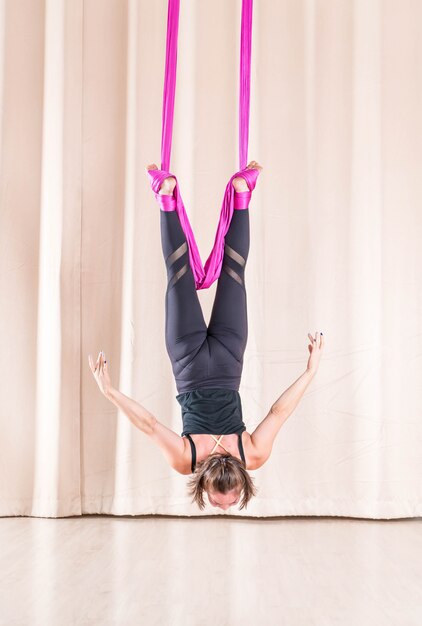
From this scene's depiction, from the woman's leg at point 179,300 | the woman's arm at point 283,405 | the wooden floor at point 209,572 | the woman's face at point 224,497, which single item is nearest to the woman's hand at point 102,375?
the woman's leg at point 179,300

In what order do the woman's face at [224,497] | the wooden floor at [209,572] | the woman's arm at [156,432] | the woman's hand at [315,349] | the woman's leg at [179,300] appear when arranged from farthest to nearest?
the woman's leg at [179,300] → the woman's hand at [315,349] → the woman's arm at [156,432] → the woman's face at [224,497] → the wooden floor at [209,572]

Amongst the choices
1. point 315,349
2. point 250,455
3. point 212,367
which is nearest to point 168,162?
point 212,367

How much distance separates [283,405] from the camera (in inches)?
131

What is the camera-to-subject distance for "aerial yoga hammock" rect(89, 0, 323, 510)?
10.8 feet

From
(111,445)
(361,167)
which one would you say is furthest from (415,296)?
(111,445)

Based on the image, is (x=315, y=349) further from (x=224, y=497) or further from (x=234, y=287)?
(x=224, y=497)

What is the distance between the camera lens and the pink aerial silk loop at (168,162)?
3410 mm

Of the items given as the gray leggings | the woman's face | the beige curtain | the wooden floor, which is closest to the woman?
the gray leggings

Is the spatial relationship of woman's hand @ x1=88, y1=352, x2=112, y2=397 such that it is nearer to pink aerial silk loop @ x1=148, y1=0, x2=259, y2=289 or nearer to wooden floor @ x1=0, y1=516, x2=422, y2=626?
pink aerial silk loop @ x1=148, y1=0, x2=259, y2=289

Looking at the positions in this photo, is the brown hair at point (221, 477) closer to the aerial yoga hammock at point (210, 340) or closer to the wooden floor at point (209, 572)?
the aerial yoga hammock at point (210, 340)

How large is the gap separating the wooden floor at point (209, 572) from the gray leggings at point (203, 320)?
0.87 meters

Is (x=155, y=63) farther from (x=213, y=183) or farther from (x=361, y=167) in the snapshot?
(x=361, y=167)

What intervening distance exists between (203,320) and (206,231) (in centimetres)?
144

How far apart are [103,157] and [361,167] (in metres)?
1.63
